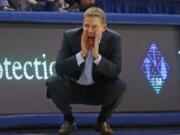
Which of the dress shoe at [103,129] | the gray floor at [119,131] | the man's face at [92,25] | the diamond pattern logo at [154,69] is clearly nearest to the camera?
the man's face at [92,25]

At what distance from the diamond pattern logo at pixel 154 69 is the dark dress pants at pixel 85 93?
91 cm

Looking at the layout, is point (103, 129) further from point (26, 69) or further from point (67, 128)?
point (26, 69)

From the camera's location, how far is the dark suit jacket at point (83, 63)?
142 inches

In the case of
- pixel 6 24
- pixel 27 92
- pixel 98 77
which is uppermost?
pixel 6 24

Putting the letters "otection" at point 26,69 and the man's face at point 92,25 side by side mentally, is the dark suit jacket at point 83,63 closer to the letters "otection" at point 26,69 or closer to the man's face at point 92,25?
the man's face at point 92,25

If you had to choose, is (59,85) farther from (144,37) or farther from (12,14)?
(144,37)

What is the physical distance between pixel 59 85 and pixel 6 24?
936 mm

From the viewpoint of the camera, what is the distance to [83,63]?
3645 mm

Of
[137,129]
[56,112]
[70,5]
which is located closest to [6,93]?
[56,112]

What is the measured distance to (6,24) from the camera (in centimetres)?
427

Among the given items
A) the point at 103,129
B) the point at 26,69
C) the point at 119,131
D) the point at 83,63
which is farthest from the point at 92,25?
the point at 119,131

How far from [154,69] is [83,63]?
113 cm

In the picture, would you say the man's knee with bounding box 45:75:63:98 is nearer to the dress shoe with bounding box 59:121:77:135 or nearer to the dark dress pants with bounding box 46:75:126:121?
the dark dress pants with bounding box 46:75:126:121

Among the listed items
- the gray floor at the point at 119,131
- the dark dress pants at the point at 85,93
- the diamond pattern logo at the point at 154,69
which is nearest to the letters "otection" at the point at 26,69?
the gray floor at the point at 119,131
